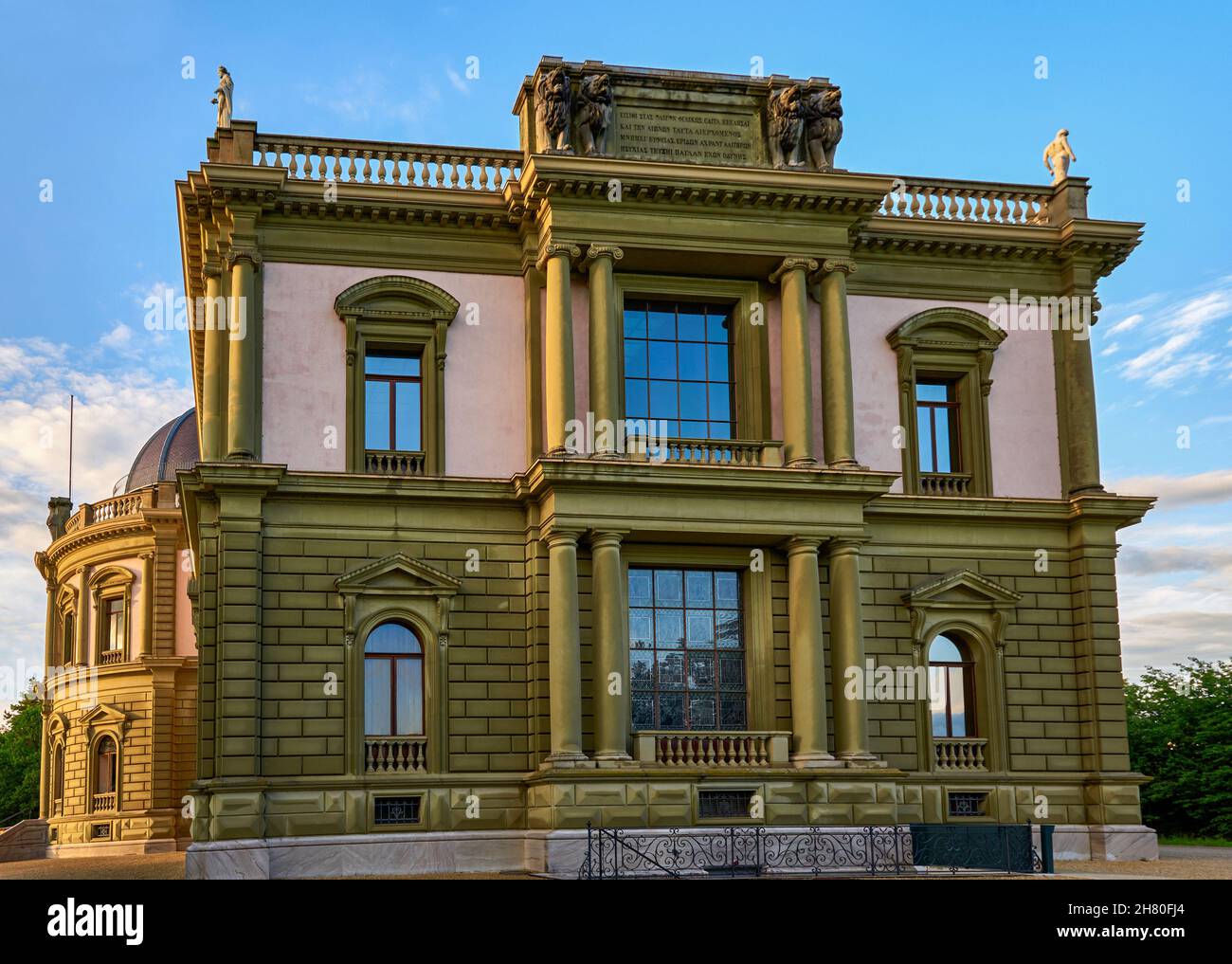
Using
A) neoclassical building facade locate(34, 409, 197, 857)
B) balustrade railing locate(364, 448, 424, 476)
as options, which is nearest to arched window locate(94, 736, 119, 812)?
neoclassical building facade locate(34, 409, 197, 857)

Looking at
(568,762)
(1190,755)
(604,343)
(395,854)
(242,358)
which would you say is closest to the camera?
(568,762)

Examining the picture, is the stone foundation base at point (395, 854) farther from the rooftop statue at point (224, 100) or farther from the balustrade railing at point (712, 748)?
the rooftop statue at point (224, 100)

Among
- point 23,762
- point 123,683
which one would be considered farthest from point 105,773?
point 23,762

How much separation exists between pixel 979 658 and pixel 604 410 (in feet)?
32.4

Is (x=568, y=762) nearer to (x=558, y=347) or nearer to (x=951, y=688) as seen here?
(x=558, y=347)

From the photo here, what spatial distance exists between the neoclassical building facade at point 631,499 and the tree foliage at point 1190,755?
15.3 metres

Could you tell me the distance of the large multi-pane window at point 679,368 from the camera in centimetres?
3186

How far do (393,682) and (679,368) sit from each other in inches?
351

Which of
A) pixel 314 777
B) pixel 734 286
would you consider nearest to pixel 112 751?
pixel 314 777

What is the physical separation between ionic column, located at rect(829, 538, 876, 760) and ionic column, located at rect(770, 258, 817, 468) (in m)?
2.06

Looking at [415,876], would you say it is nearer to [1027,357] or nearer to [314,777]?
[314,777]

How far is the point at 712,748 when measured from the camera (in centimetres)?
2900

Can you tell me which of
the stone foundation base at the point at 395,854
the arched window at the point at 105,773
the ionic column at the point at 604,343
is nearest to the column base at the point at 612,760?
the stone foundation base at the point at 395,854
